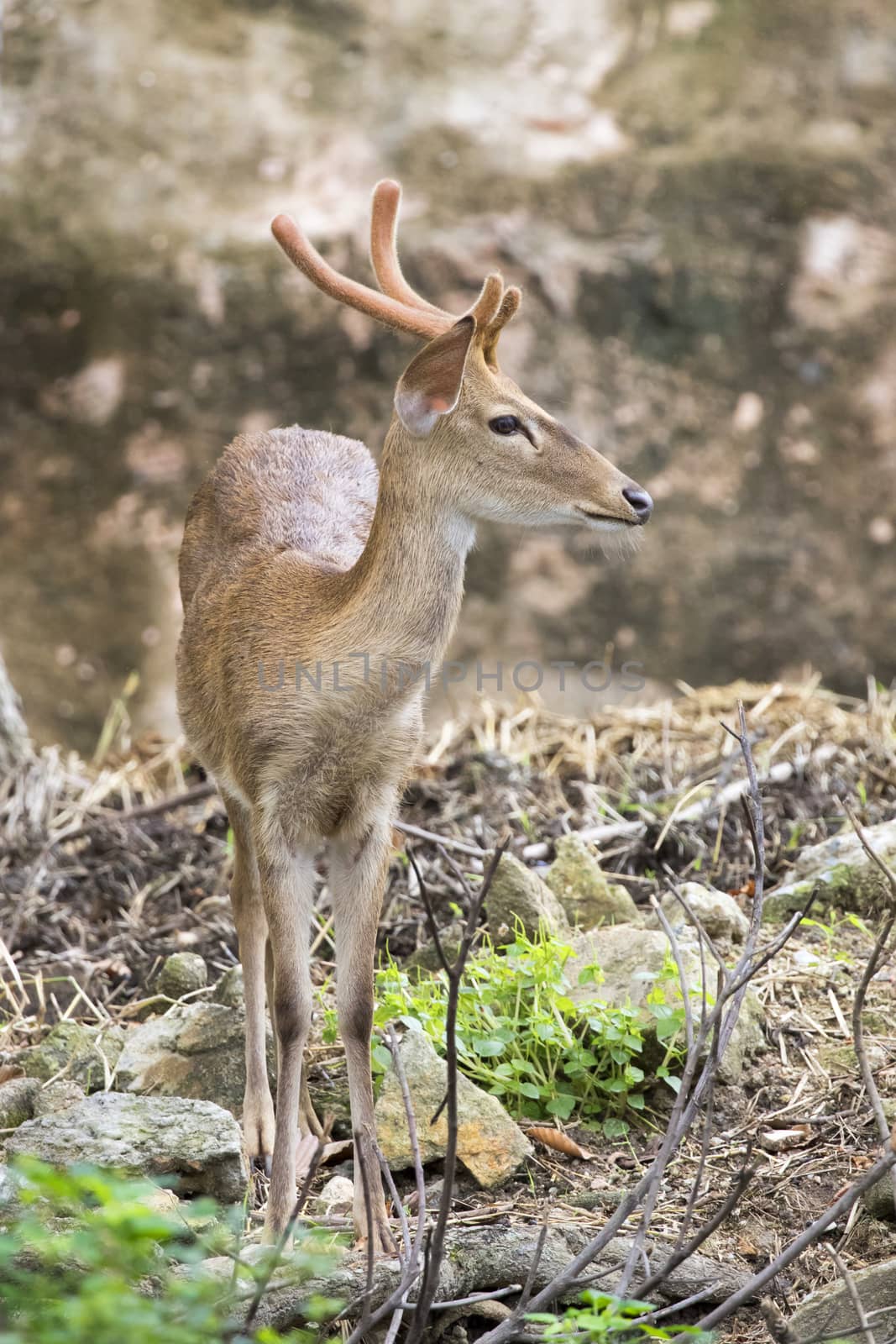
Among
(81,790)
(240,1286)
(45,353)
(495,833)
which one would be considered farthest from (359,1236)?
(45,353)

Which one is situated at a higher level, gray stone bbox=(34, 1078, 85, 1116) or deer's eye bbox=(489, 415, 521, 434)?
deer's eye bbox=(489, 415, 521, 434)

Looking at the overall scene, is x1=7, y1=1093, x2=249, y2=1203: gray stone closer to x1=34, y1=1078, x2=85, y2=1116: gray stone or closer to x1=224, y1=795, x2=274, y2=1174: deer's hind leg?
x1=34, y1=1078, x2=85, y2=1116: gray stone

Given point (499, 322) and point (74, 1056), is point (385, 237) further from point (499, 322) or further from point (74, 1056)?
point (74, 1056)

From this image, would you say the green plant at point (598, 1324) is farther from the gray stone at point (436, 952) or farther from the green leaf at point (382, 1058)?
the gray stone at point (436, 952)

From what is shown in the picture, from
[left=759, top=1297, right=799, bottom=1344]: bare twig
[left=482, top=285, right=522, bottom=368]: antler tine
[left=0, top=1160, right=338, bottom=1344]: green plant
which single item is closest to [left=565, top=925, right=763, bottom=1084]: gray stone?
[left=759, top=1297, right=799, bottom=1344]: bare twig

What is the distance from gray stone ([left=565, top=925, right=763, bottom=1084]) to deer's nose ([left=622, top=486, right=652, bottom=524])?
1.13 metres

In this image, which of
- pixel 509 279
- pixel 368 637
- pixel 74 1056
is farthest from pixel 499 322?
pixel 509 279

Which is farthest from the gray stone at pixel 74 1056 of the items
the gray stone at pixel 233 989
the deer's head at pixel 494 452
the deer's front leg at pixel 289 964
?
the deer's head at pixel 494 452

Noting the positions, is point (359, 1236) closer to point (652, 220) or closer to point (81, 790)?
point (81, 790)

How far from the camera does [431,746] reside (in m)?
6.45

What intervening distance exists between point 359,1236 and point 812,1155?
106 cm

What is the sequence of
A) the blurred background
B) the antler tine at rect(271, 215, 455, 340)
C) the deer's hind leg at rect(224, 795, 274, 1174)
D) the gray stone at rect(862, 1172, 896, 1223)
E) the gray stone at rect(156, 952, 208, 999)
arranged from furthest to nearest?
the blurred background
the gray stone at rect(156, 952, 208, 999)
the deer's hind leg at rect(224, 795, 274, 1174)
the antler tine at rect(271, 215, 455, 340)
the gray stone at rect(862, 1172, 896, 1223)

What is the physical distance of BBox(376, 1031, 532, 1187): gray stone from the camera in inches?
135

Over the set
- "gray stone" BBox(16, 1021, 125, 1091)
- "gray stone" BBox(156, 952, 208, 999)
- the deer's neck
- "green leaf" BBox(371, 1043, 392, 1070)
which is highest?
the deer's neck
